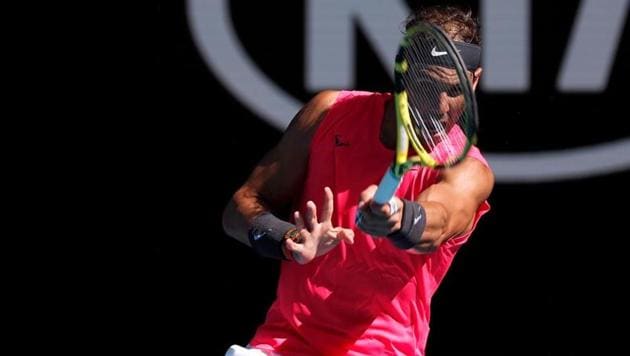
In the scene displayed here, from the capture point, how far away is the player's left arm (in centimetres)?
478

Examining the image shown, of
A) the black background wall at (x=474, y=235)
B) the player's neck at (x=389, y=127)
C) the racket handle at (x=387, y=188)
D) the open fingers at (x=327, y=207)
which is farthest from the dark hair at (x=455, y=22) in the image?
the black background wall at (x=474, y=235)

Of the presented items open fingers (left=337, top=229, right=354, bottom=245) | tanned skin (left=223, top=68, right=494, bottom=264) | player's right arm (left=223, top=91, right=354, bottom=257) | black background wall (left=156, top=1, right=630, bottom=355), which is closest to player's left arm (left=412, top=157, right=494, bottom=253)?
tanned skin (left=223, top=68, right=494, bottom=264)

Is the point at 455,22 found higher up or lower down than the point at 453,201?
higher up

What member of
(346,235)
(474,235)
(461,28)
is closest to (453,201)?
(346,235)

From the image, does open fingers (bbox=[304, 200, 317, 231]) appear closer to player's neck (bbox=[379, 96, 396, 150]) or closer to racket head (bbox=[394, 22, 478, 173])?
racket head (bbox=[394, 22, 478, 173])

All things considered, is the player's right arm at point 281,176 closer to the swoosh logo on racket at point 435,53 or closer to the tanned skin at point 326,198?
the tanned skin at point 326,198

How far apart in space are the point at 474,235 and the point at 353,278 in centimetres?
177

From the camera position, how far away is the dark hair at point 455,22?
521 cm

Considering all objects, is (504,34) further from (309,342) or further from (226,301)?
(309,342)

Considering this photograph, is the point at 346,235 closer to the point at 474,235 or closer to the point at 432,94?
the point at 432,94

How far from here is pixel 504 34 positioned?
6609mm

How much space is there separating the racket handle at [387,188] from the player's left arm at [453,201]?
1.02ft

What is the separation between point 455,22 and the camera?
523cm

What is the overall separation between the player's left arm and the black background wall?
5.03ft
